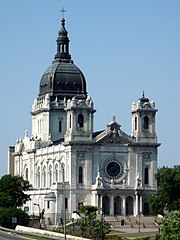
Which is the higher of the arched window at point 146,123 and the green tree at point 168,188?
the arched window at point 146,123

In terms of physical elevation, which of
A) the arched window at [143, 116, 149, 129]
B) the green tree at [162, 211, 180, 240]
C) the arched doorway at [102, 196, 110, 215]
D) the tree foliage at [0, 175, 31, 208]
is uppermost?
the arched window at [143, 116, 149, 129]

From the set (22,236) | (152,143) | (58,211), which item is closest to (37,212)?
(58,211)

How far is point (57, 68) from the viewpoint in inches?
7712

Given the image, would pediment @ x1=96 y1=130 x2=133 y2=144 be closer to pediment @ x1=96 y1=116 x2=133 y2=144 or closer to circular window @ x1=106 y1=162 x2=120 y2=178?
pediment @ x1=96 y1=116 x2=133 y2=144

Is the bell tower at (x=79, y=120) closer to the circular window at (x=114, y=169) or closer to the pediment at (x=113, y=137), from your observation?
the pediment at (x=113, y=137)

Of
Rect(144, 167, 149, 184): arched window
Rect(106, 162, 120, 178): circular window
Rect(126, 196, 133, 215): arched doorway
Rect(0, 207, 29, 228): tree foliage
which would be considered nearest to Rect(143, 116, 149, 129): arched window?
Rect(144, 167, 149, 184): arched window

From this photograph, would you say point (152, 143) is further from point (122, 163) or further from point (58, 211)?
point (58, 211)

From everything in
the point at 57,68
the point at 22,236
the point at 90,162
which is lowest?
the point at 22,236

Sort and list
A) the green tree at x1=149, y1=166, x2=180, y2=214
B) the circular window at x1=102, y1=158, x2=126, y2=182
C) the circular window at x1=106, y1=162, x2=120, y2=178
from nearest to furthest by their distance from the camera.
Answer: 1. the green tree at x1=149, y1=166, x2=180, y2=214
2. the circular window at x1=102, y1=158, x2=126, y2=182
3. the circular window at x1=106, y1=162, x2=120, y2=178

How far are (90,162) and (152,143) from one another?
35.8ft

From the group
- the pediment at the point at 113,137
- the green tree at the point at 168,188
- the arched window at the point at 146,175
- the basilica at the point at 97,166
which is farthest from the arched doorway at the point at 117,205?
the green tree at the point at 168,188

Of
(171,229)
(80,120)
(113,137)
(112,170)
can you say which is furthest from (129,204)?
(171,229)

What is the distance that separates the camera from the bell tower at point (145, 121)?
595 ft

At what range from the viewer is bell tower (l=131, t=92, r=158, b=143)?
181250 millimetres
